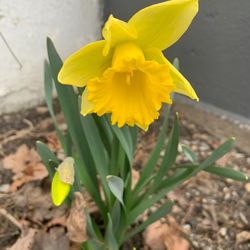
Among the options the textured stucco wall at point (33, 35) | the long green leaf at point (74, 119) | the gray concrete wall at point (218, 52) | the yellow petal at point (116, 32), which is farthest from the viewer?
the textured stucco wall at point (33, 35)

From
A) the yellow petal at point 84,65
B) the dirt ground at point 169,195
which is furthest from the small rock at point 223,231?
the yellow petal at point 84,65

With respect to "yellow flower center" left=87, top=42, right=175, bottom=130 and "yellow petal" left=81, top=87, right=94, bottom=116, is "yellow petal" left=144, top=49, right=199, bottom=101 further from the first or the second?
"yellow petal" left=81, top=87, right=94, bottom=116

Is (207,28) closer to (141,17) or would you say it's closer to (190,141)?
(190,141)

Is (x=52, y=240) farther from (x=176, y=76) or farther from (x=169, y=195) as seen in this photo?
(x=176, y=76)

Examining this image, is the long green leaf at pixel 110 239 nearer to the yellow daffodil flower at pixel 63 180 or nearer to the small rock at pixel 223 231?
the yellow daffodil flower at pixel 63 180

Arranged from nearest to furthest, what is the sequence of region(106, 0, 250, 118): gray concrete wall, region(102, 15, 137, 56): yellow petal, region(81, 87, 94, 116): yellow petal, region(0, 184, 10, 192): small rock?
region(102, 15, 137, 56): yellow petal → region(81, 87, 94, 116): yellow petal → region(0, 184, 10, 192): small rock → region(106, 0, 250, 118): gray concrete wall

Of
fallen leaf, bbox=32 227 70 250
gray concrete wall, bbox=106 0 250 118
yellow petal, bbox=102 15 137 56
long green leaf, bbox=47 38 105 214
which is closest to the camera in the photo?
yellow petal, bbox=102 15 137 56

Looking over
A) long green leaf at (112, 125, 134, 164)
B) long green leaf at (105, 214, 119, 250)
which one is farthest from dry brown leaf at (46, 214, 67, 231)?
long green leaf at (112, 125, 134, 164)
